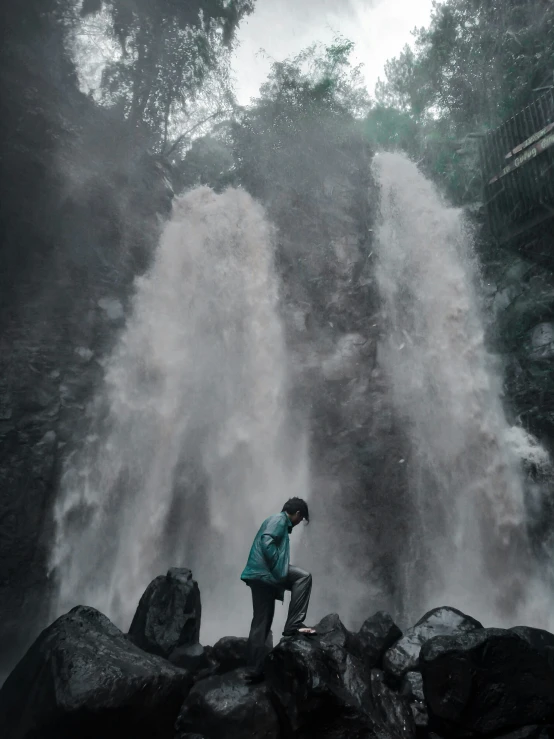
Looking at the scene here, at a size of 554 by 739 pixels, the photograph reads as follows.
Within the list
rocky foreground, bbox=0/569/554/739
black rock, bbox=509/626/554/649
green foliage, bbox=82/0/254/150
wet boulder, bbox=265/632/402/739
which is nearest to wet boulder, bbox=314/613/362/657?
rocky foreground, bbox=0/569/554/739

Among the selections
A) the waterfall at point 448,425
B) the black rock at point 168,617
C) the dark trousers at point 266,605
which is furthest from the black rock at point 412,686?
the waterfall at point 448,425

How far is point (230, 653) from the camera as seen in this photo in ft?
17.0

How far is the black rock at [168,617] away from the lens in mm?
5770

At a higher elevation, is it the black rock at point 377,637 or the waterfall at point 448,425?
the waterfall at point 448,425

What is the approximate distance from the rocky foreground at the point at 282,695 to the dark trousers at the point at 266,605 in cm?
22

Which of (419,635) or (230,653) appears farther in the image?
(419,635)

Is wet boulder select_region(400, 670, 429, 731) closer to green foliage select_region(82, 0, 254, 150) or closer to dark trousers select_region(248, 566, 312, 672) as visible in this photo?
dark trousers select_region(248, 566, 312, 672)

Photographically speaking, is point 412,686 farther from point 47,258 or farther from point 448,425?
point 47,258

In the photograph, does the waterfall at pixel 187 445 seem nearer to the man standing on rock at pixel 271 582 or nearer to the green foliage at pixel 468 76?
the man standing on rock at pixel 271 582

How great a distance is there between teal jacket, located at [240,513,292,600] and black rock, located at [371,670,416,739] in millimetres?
1303

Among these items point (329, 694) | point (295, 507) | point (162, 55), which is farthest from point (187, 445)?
point (162, 55)

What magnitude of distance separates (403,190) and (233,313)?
7334mm

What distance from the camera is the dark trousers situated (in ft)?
14.5

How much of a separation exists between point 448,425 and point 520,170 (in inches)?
309
